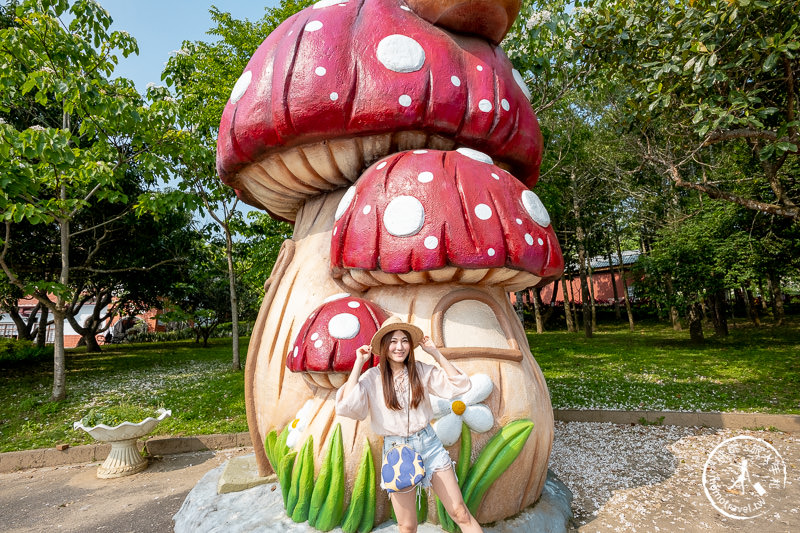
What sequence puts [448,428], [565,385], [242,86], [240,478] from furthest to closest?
[565,385] → [240,478] → [242,86] → [448,428]

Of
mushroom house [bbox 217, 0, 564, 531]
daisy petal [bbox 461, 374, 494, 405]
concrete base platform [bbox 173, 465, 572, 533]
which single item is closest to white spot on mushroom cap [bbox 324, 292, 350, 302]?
mushroom house [bbox 217, 0, 564, 531]

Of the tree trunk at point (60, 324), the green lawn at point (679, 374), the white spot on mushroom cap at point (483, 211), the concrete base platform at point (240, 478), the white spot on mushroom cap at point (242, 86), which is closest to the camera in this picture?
the white spot on mushroom cap at point (483, 211)

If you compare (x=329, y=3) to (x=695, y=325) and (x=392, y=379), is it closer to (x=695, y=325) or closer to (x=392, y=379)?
(x=392, y=379)

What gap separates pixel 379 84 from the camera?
109 inches

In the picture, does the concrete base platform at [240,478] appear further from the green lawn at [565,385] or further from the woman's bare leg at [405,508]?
the green lawn at [565,385]

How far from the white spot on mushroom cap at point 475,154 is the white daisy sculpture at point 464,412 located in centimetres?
131

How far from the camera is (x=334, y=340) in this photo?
8.16 feet

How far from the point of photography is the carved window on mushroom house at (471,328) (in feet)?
8.76

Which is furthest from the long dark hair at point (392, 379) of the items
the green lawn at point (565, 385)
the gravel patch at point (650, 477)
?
the green lawn at point (565, 385)

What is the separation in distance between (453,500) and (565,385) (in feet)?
21.2

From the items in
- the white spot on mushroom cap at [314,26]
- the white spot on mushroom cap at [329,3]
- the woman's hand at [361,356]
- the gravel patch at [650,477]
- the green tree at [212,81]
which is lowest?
the gravel patch at [650,477]

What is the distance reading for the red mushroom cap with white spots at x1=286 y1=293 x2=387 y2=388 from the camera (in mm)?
2469

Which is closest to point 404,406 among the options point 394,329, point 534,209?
point 394,329

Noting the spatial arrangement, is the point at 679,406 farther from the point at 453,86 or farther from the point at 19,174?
the point at 19,174
